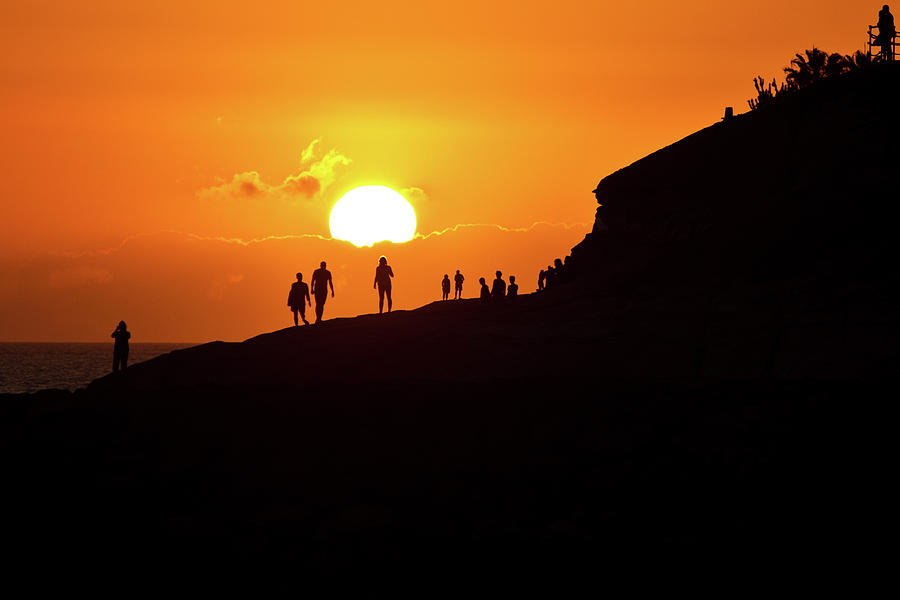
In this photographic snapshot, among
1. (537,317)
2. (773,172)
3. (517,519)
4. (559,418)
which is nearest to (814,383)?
(559,418)

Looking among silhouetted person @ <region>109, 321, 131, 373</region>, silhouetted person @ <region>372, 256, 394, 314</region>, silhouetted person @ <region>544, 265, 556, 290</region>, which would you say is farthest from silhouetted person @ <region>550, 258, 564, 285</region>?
silhouetted person @ <region>109, 321, 131, 373</region>

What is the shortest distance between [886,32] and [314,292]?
23734 mm

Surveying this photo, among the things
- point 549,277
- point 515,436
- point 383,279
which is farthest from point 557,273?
point 515,436

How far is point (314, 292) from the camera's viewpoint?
29.8m

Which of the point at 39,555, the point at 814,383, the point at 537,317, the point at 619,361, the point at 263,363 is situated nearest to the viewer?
the point at 39,555

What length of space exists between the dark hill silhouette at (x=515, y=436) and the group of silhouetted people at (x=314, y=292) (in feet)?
2.74

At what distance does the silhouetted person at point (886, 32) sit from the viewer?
3767 centimetres

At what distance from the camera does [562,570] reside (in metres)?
12.0

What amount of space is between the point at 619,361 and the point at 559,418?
24.4 feet

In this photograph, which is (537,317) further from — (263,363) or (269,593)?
(269,593)

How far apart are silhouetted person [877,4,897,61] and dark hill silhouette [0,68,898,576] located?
36.2ft

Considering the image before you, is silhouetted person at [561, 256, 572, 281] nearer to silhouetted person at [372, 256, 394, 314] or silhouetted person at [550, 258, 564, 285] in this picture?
silhouetted person at [550, 258, 564, 285]

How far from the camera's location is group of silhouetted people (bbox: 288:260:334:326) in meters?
29.6

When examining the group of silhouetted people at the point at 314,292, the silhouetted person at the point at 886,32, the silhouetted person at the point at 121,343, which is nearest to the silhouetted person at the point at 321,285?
the group of silhouetted people at the point at 314,292
